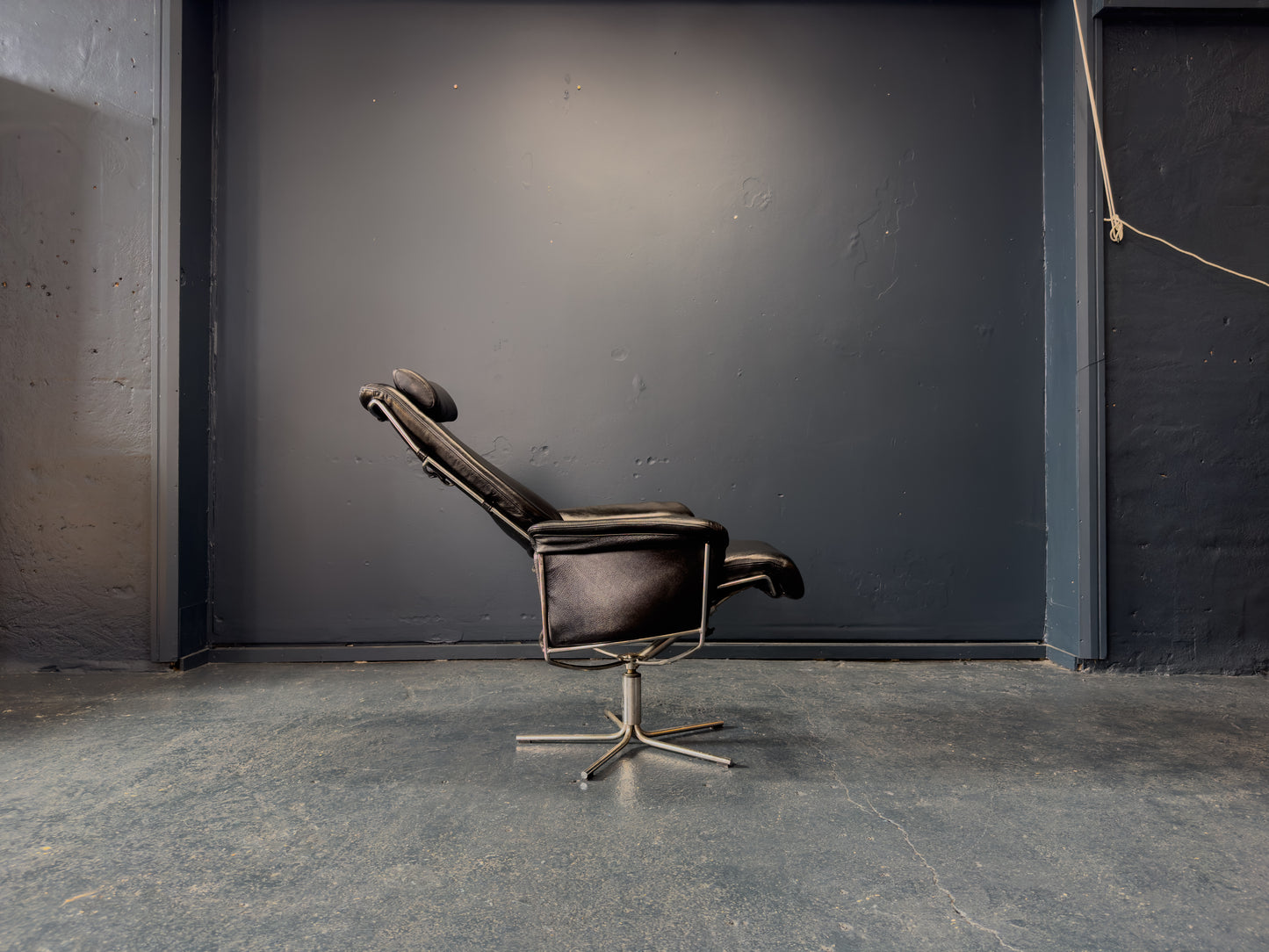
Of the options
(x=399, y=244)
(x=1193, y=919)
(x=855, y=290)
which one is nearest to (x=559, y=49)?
(x=399, y=244)

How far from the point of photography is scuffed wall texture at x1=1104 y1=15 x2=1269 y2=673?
2.81m

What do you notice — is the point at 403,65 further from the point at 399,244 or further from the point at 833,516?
the point at 833,516

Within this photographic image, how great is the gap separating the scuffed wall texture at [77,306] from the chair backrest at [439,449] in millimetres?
1849

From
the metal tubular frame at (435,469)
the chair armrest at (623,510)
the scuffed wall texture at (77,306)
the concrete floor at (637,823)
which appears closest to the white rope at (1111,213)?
the concrete floor at (637,823)

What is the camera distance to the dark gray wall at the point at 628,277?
304 centimetres

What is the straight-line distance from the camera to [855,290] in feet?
10.0

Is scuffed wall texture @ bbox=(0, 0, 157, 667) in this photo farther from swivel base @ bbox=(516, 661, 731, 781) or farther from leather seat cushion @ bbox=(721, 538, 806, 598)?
leather seat cushion @ bbox=(721, 538, 806, 598)

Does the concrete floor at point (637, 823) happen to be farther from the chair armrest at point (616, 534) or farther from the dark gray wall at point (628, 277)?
the dark gray wall at point (628, 277)

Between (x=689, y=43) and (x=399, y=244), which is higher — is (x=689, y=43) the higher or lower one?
the higher one

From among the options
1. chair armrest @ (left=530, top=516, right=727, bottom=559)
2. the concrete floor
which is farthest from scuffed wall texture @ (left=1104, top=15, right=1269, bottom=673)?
chair armrest @ (left=530, top=516, right=727, bottom=559)

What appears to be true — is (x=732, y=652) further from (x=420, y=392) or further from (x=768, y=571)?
(x=420, y=392)

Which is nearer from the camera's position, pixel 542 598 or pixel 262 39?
pixel 542 598

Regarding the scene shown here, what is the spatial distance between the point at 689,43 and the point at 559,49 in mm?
585

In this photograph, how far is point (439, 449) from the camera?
171 centimetres
